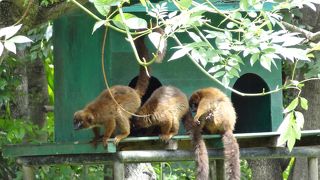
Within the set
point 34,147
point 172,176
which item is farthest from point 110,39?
point 172,176

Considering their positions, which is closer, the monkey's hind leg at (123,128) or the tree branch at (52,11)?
the tree branch at (52,11)

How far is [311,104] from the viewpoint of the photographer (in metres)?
9.26

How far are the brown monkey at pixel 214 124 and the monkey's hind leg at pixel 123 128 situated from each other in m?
0.60

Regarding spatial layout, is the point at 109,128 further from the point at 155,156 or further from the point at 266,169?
the point at 266,169

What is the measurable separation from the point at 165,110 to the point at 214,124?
492 millimetres

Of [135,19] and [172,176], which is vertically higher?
[135,19]

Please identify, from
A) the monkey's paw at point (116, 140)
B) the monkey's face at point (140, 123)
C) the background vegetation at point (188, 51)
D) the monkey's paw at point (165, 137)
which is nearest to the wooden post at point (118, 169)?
the monkey's paw at point (116, 140)

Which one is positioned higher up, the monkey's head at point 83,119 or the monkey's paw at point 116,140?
the monkey's head at point 83,119

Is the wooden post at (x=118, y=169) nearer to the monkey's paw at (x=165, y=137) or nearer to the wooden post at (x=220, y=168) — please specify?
the monkey's paw at (x=165, y=137)

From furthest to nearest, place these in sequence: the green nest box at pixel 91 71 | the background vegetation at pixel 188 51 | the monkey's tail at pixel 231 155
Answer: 1. the green nest box at pixel 91 71
2. the monkey's tail at pixel 231 155
3. the background vegetation at pixel 188 51

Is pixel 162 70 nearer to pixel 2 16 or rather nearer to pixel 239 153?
pixel 239 153

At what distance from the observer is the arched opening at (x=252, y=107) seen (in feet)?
26.5

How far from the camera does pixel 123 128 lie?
252 inches

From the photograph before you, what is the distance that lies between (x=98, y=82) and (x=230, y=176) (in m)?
1.42
